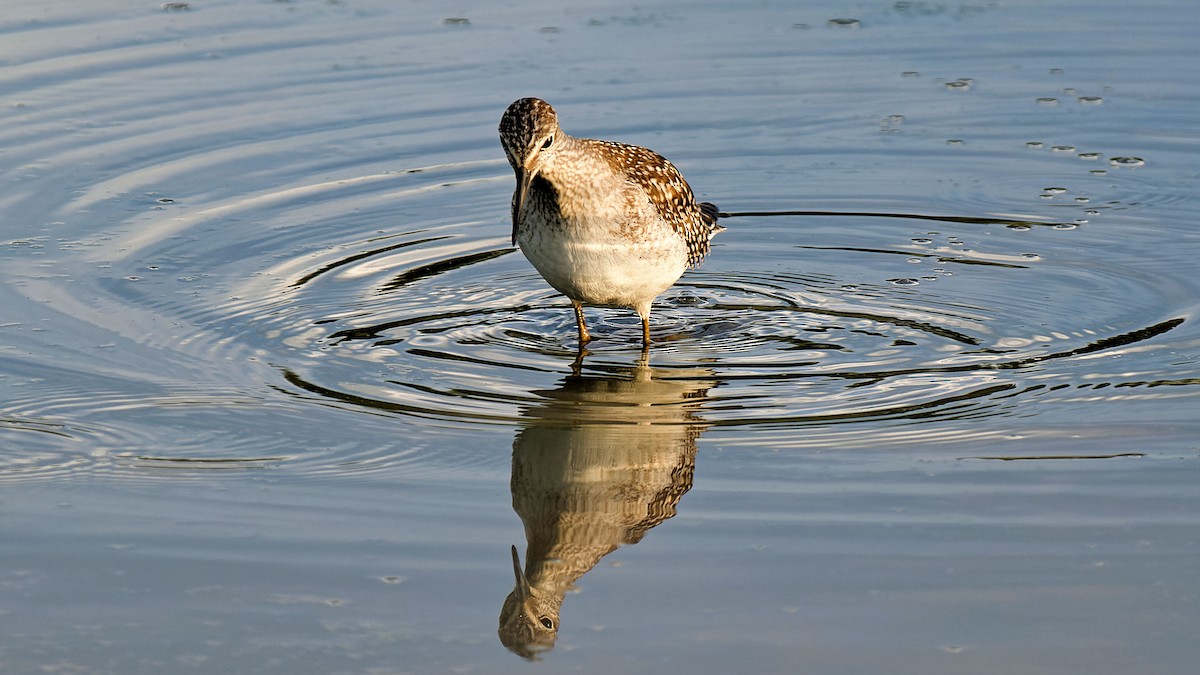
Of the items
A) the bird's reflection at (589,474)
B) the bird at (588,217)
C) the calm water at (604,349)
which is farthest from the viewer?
the bird at (588,217)

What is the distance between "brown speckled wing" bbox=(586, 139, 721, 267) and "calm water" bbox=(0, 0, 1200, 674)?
13.4 inches

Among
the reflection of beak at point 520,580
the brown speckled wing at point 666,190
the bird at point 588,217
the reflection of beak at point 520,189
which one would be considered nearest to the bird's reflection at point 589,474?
the reflection of beak at point 520,580

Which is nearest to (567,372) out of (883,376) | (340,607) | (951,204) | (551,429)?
(551,429)

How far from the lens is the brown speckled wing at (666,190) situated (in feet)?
24.0

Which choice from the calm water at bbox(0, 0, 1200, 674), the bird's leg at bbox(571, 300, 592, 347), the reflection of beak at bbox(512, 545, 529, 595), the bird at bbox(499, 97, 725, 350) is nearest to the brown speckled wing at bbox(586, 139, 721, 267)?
the bird at bbox(499, 97, 725, 350)

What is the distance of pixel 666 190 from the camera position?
7.50 metres

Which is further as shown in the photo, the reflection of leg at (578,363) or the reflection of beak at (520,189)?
the reflection of leg at (578,363)

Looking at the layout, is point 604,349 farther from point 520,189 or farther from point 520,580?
point 520,580

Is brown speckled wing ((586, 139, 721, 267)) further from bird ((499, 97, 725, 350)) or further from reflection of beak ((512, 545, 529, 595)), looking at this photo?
reflection of beak ((512, 545, 529, 595))

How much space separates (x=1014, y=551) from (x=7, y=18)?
959 centimetres

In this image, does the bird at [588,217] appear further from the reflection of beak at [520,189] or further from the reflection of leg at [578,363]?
the reflection of leg at [578,363]

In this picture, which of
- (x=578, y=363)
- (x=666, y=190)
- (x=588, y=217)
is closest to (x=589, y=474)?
(x=578, y=363)

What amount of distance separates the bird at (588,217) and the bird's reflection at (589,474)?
0.42 metres

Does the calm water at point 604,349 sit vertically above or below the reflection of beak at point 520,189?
below
